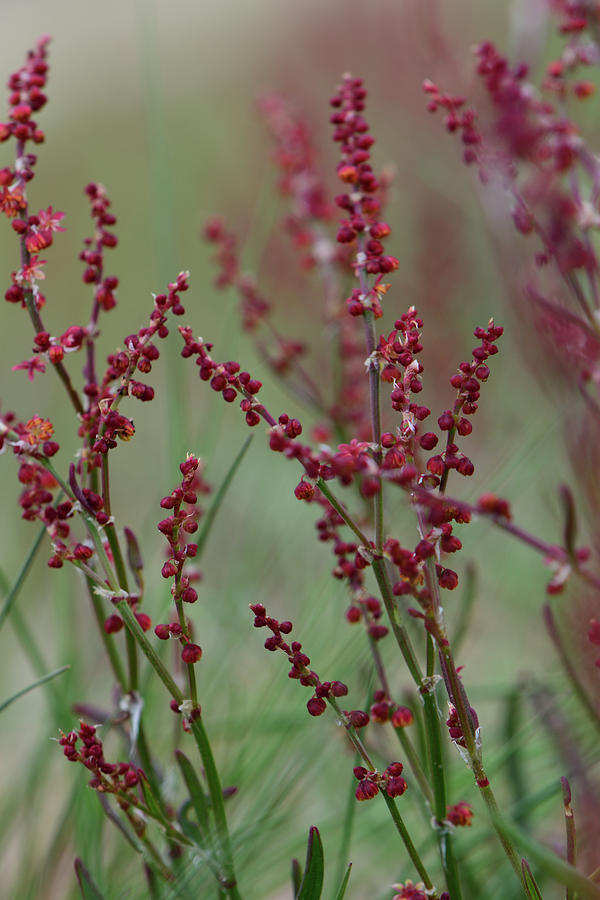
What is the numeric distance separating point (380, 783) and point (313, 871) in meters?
0.04

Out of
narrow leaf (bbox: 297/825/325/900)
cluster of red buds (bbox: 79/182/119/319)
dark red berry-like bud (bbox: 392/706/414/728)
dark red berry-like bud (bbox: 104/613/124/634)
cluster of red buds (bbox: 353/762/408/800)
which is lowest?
narrow leaf (bbox: 297/825/325/900)

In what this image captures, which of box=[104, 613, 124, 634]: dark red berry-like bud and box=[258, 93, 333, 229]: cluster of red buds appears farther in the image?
box=[258, 93, 333, 229]: cluster of red buds

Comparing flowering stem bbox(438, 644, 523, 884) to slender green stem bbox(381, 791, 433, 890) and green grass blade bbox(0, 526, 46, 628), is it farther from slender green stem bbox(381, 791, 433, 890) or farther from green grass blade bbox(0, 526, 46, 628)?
green grass blade bbox(0, 526, 46, 628)

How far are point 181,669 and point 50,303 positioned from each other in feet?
5.30

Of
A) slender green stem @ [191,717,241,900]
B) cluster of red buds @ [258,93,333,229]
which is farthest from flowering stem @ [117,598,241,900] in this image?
cluster of red buds @ [258,93,333,229]

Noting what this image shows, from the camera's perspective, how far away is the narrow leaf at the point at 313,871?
0.27 metres

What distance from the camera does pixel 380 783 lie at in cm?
27

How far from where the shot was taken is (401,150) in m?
1.46

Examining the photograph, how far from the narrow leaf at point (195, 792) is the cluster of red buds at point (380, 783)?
0.21 feet

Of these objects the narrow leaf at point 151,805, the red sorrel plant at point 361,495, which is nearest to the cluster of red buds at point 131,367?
the red sorrel plant at point 361,495

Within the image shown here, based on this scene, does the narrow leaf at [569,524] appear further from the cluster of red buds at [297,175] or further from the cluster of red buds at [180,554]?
the cluster of red buds at [297,175]

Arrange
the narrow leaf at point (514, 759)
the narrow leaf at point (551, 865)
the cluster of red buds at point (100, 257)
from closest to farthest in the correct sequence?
1. the narrow leaf at point (551, 865)
2. the cluster of red buds at point (100, 257)
3. the narrow leaf at point (514, 759)

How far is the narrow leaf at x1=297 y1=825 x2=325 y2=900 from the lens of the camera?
27cm

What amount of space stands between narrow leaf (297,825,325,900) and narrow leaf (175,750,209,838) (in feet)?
0.15
